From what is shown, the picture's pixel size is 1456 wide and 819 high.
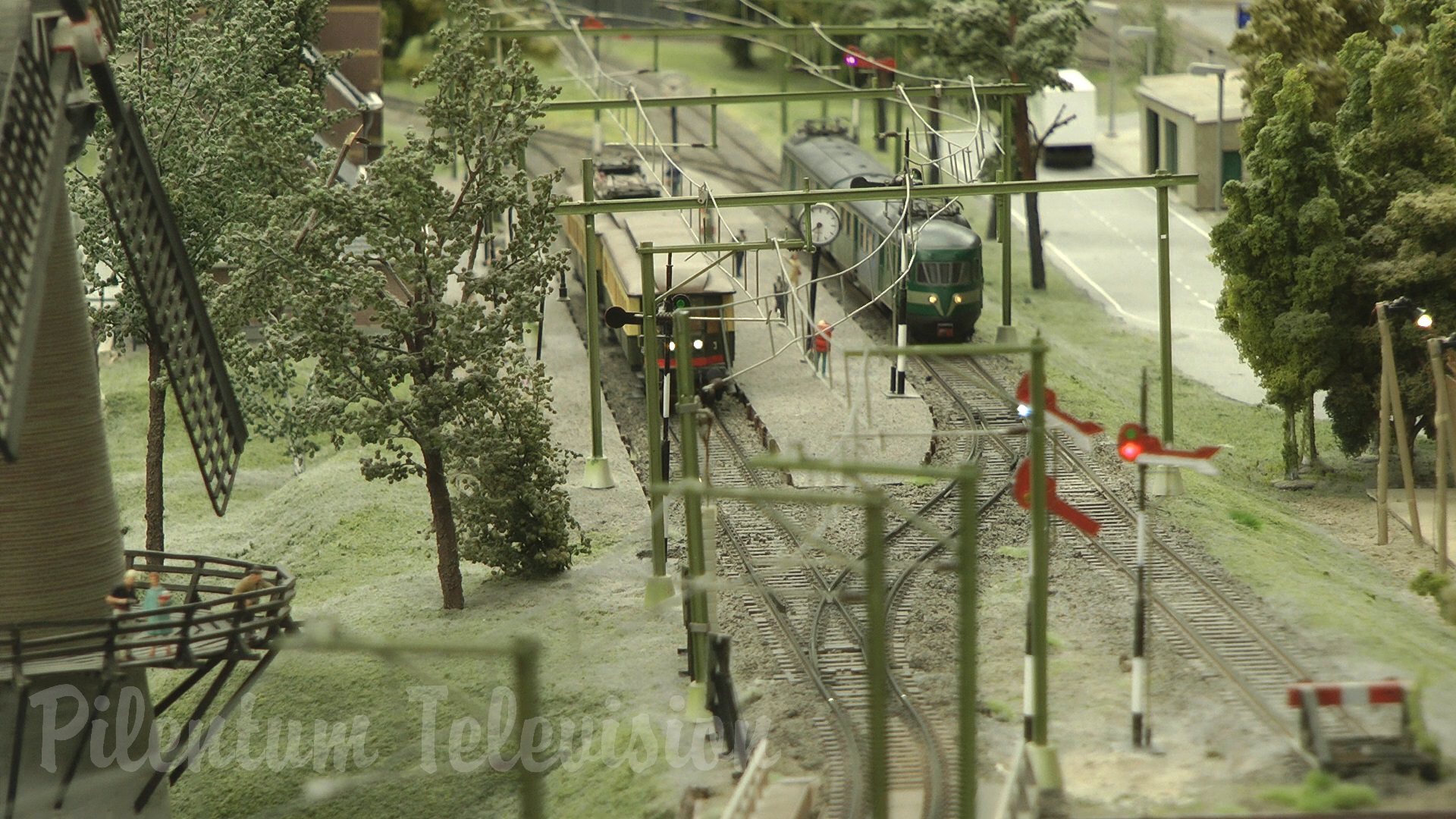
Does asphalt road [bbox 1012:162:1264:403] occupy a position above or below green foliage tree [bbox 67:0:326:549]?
below

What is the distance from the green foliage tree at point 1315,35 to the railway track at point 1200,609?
12.2 meters

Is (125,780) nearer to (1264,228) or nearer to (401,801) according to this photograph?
(401,801)

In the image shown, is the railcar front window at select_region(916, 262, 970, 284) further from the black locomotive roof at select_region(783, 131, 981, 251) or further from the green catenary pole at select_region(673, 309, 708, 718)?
the green catenary pole at select_region(673, 309, 708, 718)

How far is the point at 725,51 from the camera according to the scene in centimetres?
8706

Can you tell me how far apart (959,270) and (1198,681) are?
67.0ft

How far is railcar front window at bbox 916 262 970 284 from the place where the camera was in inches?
1731

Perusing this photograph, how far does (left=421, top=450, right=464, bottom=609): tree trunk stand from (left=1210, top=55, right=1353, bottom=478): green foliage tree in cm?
1715

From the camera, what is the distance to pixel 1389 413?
34.2 metres

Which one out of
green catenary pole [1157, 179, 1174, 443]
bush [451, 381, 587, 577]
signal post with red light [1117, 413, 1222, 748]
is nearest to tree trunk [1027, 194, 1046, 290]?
green catenary pole [1157, 179, 1174, 443]

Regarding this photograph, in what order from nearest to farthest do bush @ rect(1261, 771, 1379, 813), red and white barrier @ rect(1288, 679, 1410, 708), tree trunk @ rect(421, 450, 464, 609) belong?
bush @ rect(1261, 771, 1379, 813) → red and white barrier @ rect(1288, 679, 1410, 708) → tree trunk @ rect(421, 450, 464, 609)

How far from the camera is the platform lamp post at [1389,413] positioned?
3234cm

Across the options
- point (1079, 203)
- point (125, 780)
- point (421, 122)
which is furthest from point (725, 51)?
point (125, 780)

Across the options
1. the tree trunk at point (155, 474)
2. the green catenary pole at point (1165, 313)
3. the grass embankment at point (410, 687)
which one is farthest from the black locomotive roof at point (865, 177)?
the tree trunk at point (155, 474)

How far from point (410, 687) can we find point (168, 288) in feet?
27.4
